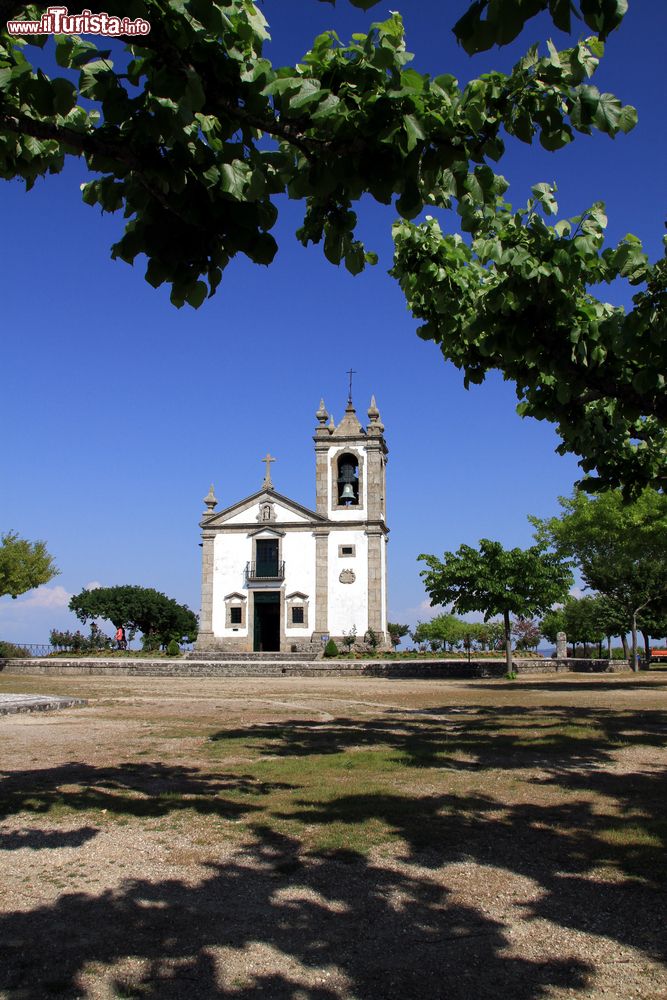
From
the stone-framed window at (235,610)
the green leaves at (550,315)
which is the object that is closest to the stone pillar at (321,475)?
the stone-framed window at (235,610)

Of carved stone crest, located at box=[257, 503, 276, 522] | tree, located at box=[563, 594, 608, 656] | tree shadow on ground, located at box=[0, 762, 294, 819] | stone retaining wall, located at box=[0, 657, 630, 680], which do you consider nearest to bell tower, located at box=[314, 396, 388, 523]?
carved stone crest, located at box=[257, 503, 276, 522]

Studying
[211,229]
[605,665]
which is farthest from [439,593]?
[211,229]

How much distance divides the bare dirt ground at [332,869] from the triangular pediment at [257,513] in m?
33.5

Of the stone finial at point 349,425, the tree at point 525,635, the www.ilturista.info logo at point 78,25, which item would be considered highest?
the stone finial at point 349,425

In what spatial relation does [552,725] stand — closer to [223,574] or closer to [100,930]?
[100,930]

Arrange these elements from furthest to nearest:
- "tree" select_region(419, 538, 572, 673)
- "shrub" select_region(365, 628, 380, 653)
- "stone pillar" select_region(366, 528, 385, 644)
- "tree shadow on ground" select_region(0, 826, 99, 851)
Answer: "stone pillar" select_region(366, 528, 385, 644), "shrub" select_region(365, 628, 380, 653), "tree" select_region(419, 538, 572, 673), "tree shadow on ground" select_region(0, 826, 99, 851)

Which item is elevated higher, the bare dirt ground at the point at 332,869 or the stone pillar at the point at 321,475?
the stone pillar at the point at 321,475

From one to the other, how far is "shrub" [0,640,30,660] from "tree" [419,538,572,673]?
21819mm

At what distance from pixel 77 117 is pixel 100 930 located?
459 cm

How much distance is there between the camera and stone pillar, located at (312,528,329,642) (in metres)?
41.7

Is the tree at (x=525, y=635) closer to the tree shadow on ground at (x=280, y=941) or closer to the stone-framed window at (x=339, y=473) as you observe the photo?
the stone-framed window at (x=339, y=473)

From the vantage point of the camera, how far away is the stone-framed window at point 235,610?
42500 millimetres

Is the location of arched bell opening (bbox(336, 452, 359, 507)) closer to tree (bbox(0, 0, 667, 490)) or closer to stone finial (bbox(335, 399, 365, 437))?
stone finial (bbox(335, 399, 365, 437))

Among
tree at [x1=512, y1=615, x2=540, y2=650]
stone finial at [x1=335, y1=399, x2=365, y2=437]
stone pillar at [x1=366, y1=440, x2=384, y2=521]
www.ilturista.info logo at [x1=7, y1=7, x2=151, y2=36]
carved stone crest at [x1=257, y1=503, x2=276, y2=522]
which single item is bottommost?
tree at [x1=512, y1=615, x2=540, y2=650]
